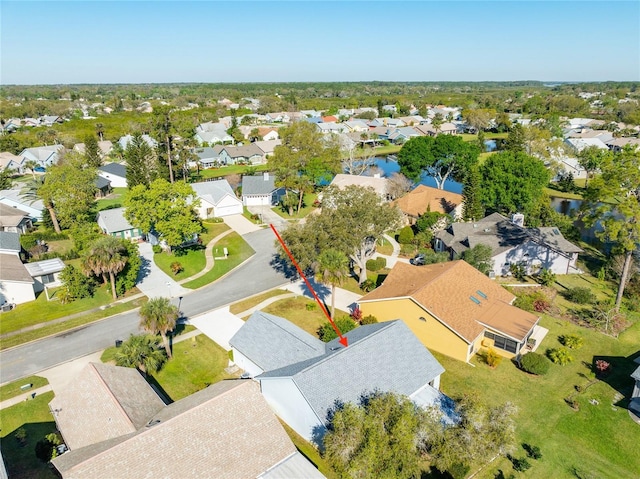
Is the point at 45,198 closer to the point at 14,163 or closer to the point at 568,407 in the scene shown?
the point at 14,163

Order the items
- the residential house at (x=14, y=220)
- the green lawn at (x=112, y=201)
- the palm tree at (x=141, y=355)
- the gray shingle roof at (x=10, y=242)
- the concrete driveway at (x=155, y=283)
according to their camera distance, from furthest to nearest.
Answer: the green lawn at (x=112, y=201)
the residential house at (x=14, y=220)
the gray shingle roof at (x=10, y=242)
the concrete driveway at (x=155, y=283)
the palm tree at (x=141, y=355)

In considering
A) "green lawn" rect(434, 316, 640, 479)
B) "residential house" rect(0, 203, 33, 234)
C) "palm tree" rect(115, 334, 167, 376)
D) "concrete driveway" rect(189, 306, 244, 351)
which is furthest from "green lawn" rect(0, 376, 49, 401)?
"residential house" rect(0, 203, 33, 234)

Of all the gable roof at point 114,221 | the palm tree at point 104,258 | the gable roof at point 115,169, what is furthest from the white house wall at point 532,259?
the gable roof at point 115,169

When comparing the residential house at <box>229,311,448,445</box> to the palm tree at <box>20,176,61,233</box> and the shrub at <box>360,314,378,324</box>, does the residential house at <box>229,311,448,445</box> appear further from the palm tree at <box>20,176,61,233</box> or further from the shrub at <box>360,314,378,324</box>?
the palm tree at <box>20,176,61,233</box>

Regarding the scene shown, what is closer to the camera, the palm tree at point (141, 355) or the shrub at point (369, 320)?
the palm tree at point (141, 355)

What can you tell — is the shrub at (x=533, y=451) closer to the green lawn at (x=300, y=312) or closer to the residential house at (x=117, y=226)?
the green lawn at (x=300, y=312)
